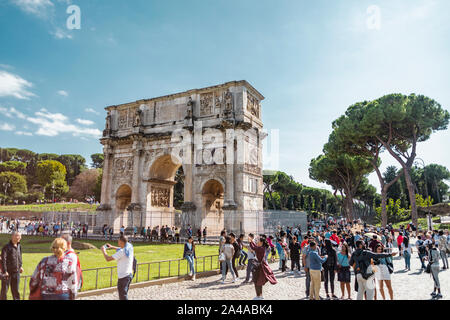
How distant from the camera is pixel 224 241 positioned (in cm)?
1073

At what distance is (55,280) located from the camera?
4.08m

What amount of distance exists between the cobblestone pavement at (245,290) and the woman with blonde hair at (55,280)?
10.7 ft

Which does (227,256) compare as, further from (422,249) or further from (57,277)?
(422,249)

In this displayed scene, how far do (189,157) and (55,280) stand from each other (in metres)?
21.6

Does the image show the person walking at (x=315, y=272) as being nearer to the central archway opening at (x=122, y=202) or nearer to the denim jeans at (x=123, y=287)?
the denim jeans at (x=123, y=287)

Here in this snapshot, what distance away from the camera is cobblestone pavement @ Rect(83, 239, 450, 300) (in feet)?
24.5

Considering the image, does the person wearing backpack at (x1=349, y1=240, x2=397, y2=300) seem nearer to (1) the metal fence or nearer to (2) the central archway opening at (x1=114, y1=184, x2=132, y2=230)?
(1) the metal fence

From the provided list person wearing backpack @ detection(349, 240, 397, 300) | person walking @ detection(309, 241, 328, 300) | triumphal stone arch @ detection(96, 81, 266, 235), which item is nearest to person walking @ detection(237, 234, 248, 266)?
person walking @ detection(309, 241, 328, 300)

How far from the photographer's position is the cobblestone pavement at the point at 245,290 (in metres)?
7.46

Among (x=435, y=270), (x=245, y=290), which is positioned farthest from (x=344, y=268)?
(x=245, y=290)

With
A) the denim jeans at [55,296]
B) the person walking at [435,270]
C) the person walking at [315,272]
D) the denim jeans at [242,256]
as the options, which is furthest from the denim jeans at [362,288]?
the denim jeans at [242,256]

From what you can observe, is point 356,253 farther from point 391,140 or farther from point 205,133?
point 391,140
